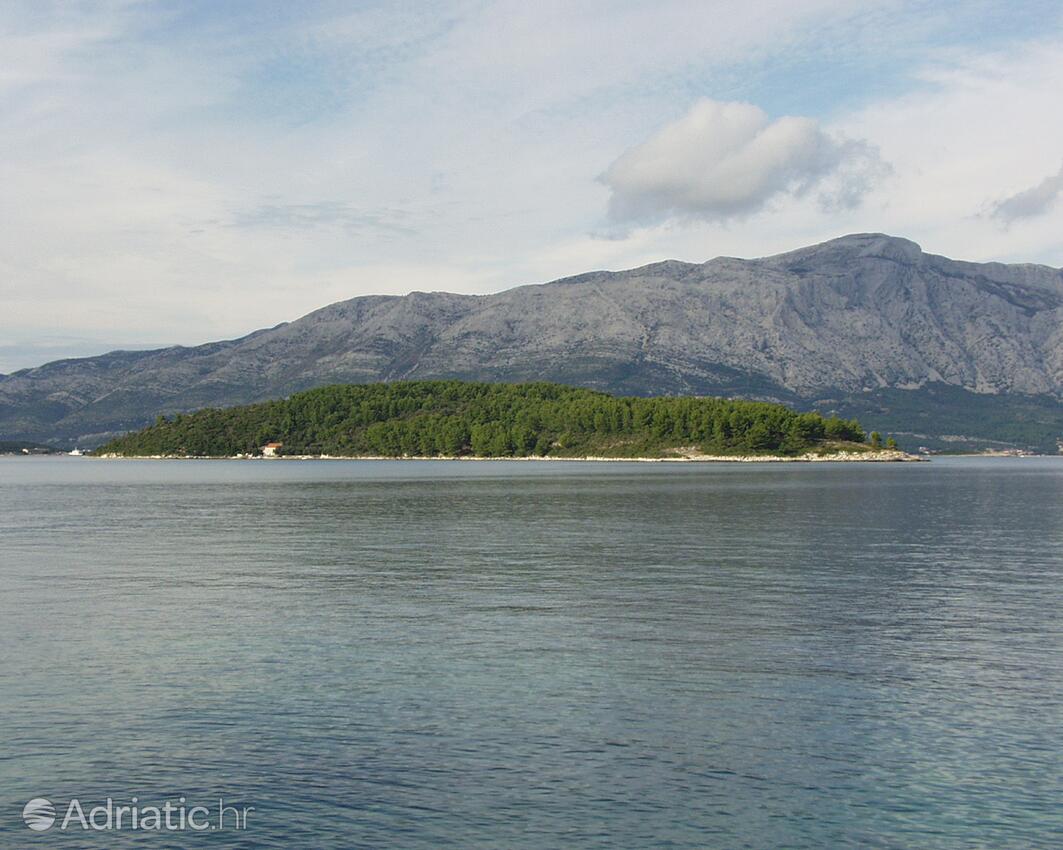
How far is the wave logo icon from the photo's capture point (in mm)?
22642

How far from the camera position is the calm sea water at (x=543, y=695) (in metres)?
23.3

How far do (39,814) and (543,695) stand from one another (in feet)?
48.9

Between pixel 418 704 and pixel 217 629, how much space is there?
15.6 m

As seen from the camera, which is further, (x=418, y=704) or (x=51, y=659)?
(x=51, y=659)

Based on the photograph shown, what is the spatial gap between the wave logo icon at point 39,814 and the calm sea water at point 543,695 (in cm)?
33

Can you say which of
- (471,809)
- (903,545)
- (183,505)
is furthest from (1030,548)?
(183,505)

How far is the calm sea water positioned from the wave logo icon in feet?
1.08

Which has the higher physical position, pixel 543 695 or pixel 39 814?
pixel 543 695

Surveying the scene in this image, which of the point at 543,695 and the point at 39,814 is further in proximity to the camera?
the point at 543,695

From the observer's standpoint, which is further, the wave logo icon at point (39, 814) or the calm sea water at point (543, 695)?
the calm sea water at point (543, 695)

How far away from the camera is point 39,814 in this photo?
23266mm

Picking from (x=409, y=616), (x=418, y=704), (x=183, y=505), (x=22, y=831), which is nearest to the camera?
(x=22, y=831)

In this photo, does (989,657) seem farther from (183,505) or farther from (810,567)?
(183,505)

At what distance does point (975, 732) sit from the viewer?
28875mm
